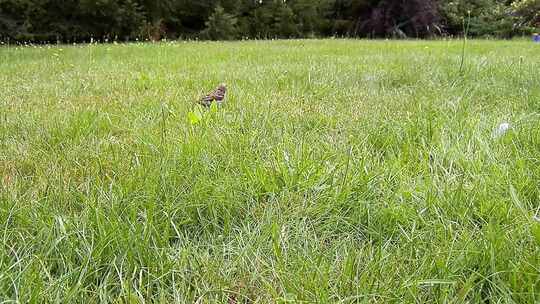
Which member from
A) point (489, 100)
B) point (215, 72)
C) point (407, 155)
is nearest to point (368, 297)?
point (407, 155)

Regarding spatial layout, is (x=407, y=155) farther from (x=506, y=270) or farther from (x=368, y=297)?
(x=368, y=297)

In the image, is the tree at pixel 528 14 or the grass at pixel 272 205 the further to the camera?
the tree at pixel 528 14

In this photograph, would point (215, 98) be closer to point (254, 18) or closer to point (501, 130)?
point (501, 130)

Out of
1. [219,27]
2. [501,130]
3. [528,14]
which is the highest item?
[528,14]

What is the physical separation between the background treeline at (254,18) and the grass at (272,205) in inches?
440

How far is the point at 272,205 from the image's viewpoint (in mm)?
1179

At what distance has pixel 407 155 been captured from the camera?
1564 mm

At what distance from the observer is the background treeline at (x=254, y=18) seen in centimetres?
1279

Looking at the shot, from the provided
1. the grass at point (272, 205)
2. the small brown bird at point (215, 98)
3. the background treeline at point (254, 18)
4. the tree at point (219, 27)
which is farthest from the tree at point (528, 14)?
the small brown bird at point (215, 98)

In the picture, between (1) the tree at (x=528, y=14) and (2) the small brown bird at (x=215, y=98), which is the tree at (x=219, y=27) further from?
(2) the small brown bird at (x=215, y=98)

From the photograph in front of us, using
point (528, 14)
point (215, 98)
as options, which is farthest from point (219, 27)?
point (215, 98)

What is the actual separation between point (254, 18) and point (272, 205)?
15.6 meters

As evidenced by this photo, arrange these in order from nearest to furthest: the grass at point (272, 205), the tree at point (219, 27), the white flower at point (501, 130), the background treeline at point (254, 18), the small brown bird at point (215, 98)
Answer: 1. the grass at point (272, 205)
2. the white flower at point (501, 130)
3. the small brown bird at point (215, 98)
4. the background treeline at point (254, 18)
5. the tree at point (219, 27)

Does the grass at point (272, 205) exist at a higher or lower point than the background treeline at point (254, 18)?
lower
